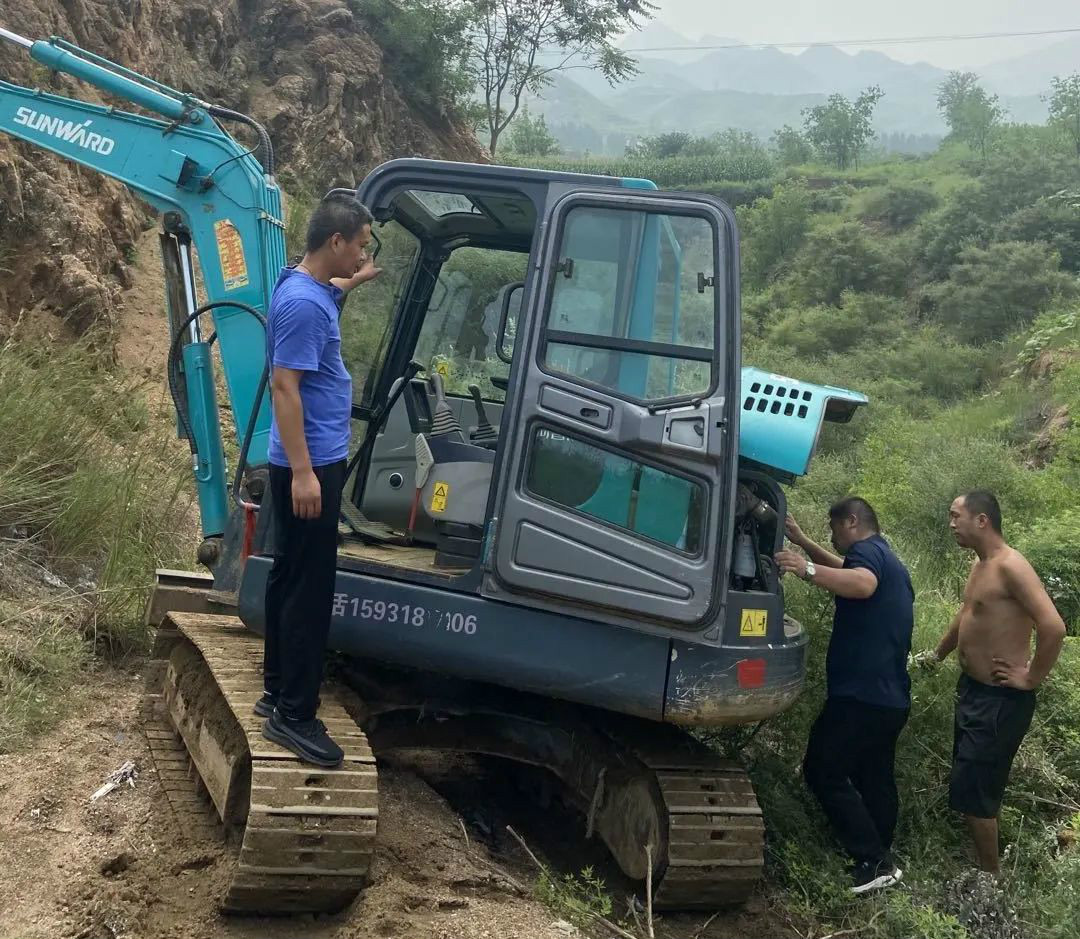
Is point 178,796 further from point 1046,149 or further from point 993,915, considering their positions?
point 1046,149

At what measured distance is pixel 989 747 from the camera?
4.27 metres

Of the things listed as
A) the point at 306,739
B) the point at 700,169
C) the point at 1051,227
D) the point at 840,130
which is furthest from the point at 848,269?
the point at 840,130

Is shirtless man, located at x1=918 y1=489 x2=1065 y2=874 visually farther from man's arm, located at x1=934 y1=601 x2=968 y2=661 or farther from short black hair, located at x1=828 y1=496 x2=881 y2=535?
short black hair, located at x1=828 y1=496 x2=881 y2=535

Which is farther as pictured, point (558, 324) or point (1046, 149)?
point (1046, 149)

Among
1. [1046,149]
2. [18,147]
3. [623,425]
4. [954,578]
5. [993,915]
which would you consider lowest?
[993,915]

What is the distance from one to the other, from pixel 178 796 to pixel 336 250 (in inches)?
81.0

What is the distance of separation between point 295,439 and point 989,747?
298 cm

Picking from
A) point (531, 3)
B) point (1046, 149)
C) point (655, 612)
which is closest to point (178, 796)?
point (655, 612)

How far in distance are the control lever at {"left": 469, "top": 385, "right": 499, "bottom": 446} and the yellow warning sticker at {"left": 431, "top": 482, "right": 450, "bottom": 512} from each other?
497mm

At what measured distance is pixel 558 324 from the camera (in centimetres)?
374

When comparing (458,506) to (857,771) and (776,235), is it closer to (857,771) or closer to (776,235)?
(857,771)

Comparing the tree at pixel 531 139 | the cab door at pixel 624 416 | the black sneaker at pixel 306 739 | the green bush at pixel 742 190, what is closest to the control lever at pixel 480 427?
the cab door at pixel 624 416

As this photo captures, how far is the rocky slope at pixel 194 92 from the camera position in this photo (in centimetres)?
870

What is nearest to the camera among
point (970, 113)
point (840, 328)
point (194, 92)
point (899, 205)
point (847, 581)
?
point (847, 581)
